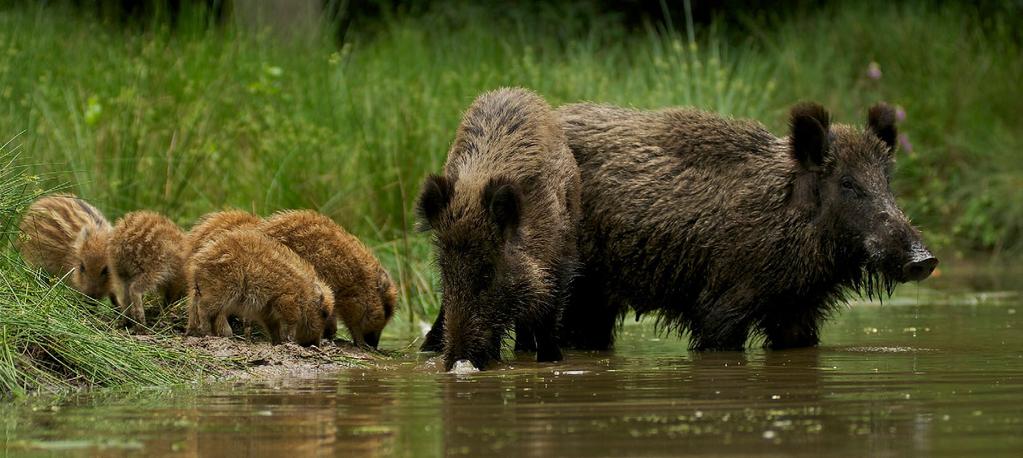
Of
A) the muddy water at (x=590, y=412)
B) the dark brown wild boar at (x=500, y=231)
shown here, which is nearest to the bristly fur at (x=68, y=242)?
the muddy water at (x=590, y=412)

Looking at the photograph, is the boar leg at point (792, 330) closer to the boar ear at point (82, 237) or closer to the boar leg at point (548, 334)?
the boar leg at point (548, 334)

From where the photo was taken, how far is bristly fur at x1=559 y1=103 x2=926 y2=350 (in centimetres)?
898

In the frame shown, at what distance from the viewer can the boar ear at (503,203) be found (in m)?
7.79

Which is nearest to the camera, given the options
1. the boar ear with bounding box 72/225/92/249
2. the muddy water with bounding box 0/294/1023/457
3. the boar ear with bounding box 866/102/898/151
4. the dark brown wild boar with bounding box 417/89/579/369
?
the muddy water with bounding box 0/294/1023/457

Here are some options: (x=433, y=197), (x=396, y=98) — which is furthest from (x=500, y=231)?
(x=396, y=98)

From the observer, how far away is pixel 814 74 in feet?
58.7

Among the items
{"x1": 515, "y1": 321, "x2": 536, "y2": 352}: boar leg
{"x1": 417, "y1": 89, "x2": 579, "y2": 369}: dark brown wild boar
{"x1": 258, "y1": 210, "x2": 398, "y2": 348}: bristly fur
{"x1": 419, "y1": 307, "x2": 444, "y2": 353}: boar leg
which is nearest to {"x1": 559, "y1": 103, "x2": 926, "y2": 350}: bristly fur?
{"x1": 515, "y1": 321, "x2": 536, "y2": 352}: boar leg

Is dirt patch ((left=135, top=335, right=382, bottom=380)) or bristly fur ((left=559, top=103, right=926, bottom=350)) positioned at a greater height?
bristly fur ((left=559, top=103, right=926, bottom=350))

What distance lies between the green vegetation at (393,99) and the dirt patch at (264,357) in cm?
66

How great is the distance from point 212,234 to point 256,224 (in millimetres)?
393

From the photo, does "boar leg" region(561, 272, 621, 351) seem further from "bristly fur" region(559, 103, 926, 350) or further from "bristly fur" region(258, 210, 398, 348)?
"bristly fur" region(258, 210, 398, 348)

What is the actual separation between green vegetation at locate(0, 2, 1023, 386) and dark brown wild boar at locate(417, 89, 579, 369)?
1.79 metres

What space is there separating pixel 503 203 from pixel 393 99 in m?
4.87

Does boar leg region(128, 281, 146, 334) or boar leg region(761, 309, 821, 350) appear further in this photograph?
boar leg region(761, 309, 821, 350)
